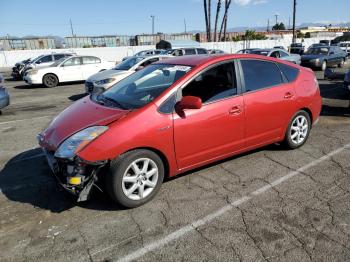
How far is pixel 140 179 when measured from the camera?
143 inches

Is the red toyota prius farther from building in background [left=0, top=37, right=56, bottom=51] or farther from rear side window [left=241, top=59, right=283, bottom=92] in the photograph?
building in background [left=0, top=37, right=56, bottom=51]

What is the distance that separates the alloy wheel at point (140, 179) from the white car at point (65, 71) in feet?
44.6

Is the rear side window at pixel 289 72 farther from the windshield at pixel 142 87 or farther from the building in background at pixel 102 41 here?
the building in background at pixel 102 41

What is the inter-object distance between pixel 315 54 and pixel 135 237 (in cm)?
2061

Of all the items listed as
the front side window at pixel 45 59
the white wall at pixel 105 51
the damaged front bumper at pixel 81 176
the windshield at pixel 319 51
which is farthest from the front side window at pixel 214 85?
the white wall at pixel 105 51

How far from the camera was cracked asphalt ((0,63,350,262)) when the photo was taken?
294 cm

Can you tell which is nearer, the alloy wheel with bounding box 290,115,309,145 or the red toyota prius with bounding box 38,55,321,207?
the red toyota prius with bounding box 38,55,321,207

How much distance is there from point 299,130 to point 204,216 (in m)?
2.64

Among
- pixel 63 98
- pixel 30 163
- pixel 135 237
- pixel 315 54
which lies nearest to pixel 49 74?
pixel 63 98

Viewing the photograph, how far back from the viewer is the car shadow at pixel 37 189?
3791mm

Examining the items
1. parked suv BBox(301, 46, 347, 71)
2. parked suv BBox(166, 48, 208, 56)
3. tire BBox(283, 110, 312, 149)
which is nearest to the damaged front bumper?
tire BBox(283, 110, 312, 149)

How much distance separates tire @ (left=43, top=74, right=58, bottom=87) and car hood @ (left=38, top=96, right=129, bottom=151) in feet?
41.7

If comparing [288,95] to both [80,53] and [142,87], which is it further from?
[80,53]

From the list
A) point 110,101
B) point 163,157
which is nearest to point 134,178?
point 163,157
